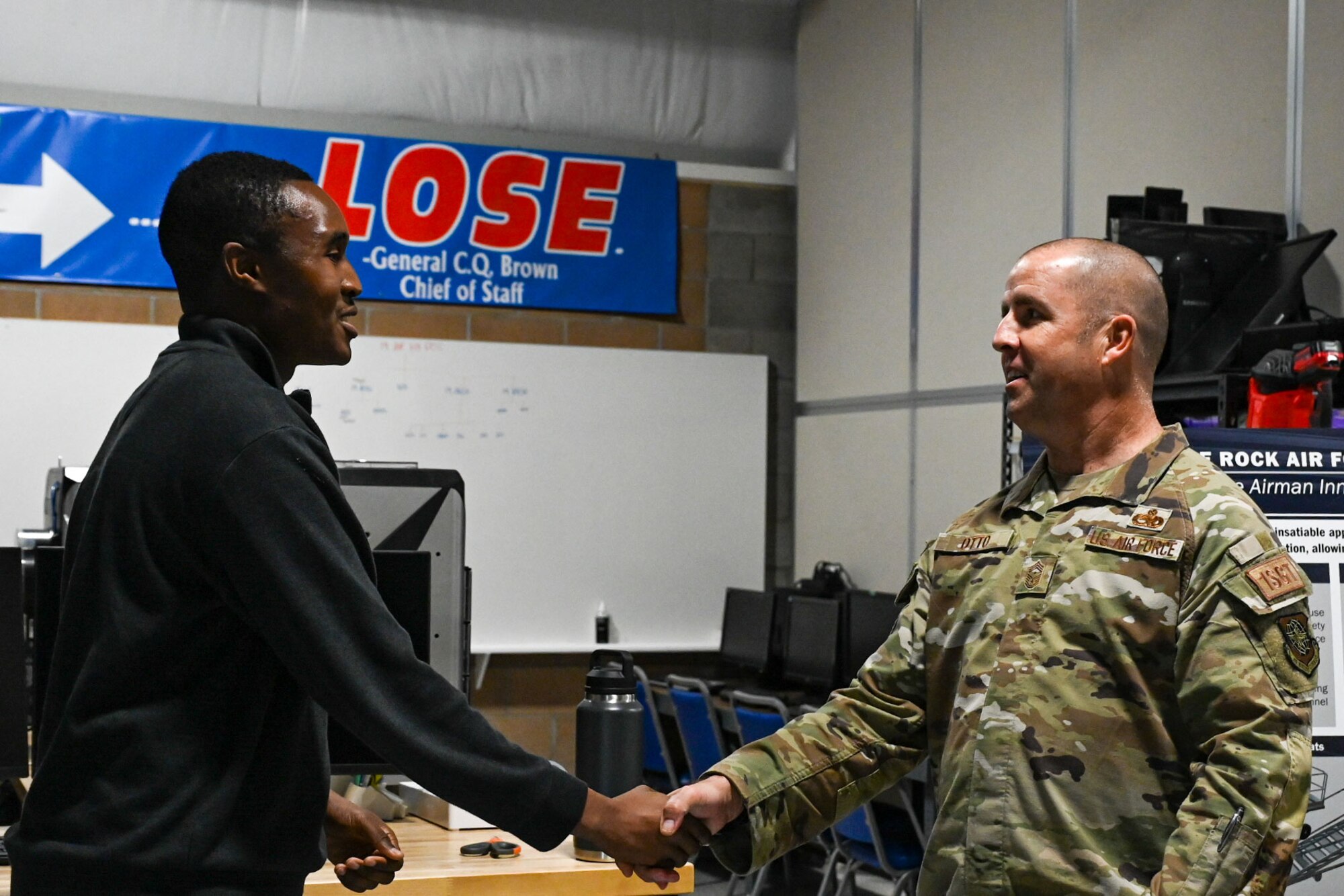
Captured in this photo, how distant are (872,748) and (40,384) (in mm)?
4736

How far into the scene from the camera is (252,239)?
1644 millimetres

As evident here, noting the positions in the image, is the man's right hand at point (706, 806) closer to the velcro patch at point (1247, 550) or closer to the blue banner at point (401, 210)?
the velcro patch at point (1247, 550)

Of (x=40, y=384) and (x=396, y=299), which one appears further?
(x=396, y=299)

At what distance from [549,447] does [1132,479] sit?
4655 mm

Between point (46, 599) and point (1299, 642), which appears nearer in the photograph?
point (1299, 642)

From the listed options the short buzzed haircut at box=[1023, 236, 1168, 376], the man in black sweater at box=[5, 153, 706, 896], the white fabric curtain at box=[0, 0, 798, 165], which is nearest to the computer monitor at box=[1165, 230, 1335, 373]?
the short buzzed haircut at box=[1023, 236, 1168, 376]

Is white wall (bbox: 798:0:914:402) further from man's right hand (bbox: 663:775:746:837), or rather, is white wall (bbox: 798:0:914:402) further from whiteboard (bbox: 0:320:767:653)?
man's right hand (bbox: 663:775:746:837)

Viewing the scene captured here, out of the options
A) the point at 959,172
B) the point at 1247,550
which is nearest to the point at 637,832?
the point at 1247,550

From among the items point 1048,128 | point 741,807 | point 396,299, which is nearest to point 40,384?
point 396,299

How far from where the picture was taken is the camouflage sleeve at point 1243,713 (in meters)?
1.63

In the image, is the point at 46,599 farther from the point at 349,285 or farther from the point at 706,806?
the point at 706,806

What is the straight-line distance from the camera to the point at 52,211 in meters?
5.96

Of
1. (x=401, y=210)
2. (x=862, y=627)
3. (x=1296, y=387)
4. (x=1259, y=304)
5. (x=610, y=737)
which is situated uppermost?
(x=401, y=210)

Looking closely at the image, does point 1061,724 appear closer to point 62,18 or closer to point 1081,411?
point 1081,411
